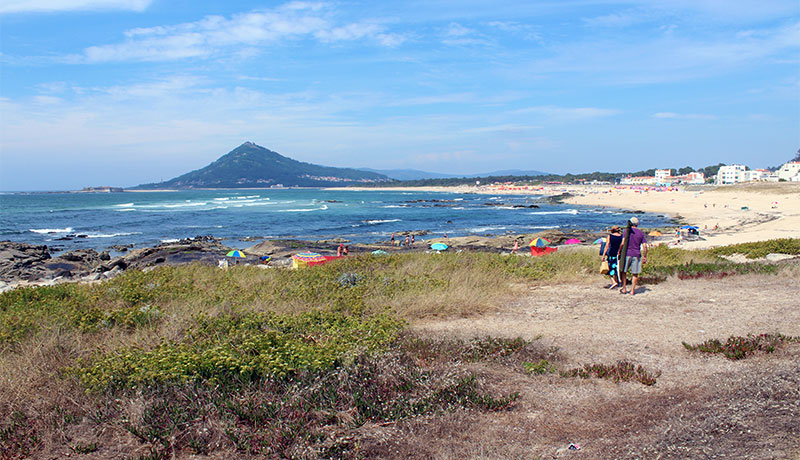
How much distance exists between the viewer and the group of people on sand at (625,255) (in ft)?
32.1

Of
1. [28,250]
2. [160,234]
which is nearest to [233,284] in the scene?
[28,250]

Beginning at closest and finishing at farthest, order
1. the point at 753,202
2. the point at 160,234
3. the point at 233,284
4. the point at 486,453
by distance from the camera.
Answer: the point at 486,453 < the point at 233,284 < the point at 160,234 < the point at 753,202

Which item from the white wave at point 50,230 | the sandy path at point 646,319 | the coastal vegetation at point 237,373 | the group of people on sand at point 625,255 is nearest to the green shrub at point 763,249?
the sandy path at point 646,319

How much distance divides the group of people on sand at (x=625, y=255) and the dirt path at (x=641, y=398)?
1607 millimetres

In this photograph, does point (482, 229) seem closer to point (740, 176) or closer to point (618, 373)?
point (618, 373)

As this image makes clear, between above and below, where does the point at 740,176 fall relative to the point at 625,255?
above

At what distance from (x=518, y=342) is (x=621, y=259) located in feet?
15.2

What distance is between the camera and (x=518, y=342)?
6.29 meters

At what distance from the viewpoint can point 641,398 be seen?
4.83m

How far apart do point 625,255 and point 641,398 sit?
553 cm

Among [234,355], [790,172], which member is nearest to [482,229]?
[234,355]

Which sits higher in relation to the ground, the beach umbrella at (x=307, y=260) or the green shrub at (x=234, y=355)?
the green shrub at (x=234, y=355)

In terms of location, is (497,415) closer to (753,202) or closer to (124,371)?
(124,371)

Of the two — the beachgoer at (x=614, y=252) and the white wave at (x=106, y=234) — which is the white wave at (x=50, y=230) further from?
the beachgoer at (x=614, y=252)
